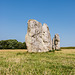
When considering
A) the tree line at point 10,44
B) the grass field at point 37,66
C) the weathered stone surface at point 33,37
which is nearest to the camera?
the grass field at point 37,66

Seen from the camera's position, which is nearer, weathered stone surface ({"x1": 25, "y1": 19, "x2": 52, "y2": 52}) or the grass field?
the grass field

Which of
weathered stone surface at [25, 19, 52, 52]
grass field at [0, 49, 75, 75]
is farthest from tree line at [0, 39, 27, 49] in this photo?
grass field at [0, 49, 75, 75]

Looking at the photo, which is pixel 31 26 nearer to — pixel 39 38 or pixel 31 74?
pixel 39 38

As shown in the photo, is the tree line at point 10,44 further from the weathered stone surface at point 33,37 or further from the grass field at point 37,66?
the grass field at point 37,66

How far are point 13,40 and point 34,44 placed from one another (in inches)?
1323

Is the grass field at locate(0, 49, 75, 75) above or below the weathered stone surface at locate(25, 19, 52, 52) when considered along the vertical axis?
below

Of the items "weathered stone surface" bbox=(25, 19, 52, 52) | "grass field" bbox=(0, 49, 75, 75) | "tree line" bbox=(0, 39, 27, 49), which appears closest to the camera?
"grass field" bbox=(0, 49, 75, 75)

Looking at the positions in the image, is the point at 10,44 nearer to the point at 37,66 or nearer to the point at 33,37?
the point at 33,37

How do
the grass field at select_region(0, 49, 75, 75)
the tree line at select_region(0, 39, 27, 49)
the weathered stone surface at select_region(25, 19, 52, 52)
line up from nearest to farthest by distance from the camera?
the grass field at select_region(0, 49, 75, 75), the weathered stone surface at select_region(25, 19, 52, 52), the tree line at select_region(0, 39, 27, 49)

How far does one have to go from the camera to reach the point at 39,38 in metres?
15.7

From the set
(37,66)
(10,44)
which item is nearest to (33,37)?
(37,66)

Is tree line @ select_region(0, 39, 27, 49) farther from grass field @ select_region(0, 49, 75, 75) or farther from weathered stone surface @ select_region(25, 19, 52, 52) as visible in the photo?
grass field @ select_region(0, 49, 75, 75)

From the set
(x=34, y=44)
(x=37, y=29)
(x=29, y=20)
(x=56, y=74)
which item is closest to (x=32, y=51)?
(x=34, y=44)

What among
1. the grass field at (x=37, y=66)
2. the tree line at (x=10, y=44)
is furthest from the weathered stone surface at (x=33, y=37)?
the tree line at (x=10, y=44)
